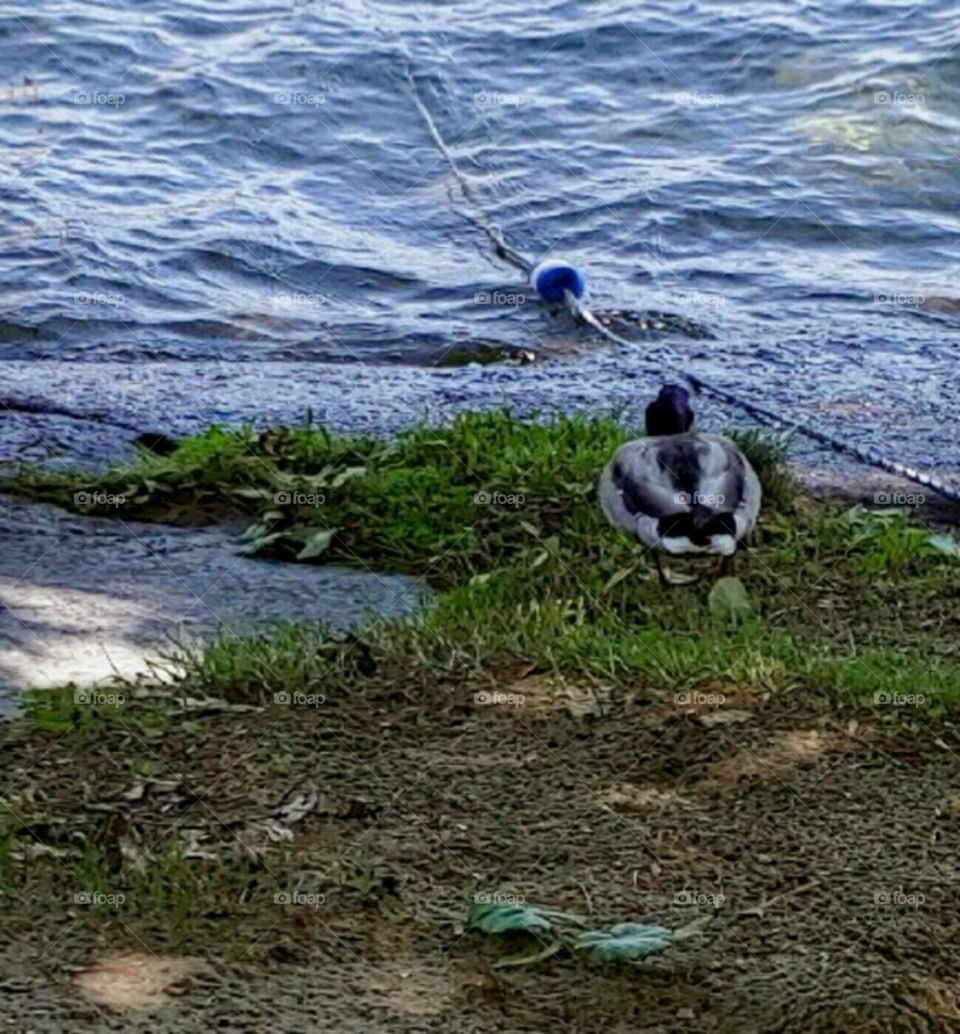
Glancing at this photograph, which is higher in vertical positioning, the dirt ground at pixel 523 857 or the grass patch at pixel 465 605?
the dirt ground at pixel 523 857

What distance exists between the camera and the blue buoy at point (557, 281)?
1048 cm

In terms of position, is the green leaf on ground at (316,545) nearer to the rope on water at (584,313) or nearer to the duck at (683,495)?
the duck at (683,495)

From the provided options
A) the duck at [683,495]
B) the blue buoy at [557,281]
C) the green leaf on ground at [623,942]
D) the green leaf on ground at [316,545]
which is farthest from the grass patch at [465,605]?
the blue buoy at [557,281]

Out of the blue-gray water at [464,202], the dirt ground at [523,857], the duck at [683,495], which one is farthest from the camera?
the blue-gray water at [464,202]

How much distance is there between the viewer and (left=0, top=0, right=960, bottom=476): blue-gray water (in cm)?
953

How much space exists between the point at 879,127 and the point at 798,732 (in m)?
9.15

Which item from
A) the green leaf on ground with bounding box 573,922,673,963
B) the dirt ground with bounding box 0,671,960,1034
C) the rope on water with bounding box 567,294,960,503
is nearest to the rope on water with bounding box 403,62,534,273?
the rope on water with bounding box 567,294,960,503

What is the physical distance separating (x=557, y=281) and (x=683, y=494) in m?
4.57

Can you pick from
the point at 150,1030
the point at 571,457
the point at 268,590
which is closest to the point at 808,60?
the point at 571,457

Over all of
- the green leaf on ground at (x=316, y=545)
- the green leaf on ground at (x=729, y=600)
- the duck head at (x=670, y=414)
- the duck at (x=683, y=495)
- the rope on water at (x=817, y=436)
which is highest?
the duck at (x=683, y=495)

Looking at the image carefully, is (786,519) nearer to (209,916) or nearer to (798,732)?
(798,732)

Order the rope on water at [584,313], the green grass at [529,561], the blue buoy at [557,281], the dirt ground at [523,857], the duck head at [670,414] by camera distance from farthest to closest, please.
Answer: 1. the blue buoy at [557,281]
2. the rope on water at [584,313]
3. the duck head at [670,414]
4. the green grass at [529,561]
5. the dirt ground at [523,857]

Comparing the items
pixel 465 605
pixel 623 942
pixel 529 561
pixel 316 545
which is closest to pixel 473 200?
pixel 316 545

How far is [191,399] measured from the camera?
8.74 meters
